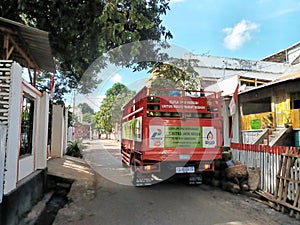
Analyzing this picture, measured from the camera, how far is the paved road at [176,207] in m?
4.77

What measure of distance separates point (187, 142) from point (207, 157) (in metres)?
0.72

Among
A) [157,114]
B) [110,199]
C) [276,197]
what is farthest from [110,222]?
[276,197]

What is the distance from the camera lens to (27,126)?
19.1 ft

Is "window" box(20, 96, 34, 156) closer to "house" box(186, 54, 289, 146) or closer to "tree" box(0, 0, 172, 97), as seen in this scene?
"tree" box(0, 0, 172, 97)

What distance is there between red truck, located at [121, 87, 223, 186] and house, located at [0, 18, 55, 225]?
263 cm

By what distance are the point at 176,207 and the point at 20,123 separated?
3625 millimetres

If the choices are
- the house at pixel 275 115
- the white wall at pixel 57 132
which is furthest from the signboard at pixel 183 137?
the house at pixel 275 115

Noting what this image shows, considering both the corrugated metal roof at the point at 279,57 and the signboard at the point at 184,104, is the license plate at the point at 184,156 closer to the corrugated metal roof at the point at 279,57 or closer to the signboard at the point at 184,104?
the signboard at the point at 184,104

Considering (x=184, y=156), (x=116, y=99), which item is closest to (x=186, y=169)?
(x=184, y=156)

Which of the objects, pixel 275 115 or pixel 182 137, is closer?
pixel 182 137

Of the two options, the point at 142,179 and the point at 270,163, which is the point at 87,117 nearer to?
Answer: the point at 142,179

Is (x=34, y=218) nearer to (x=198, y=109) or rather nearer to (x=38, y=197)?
(x=38, y=197)

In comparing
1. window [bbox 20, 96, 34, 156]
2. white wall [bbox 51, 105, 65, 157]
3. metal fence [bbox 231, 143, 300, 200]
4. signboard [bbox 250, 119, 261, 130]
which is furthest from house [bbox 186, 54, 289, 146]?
window [bbox 20, 96, 34, 156]

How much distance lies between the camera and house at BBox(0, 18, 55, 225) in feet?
13.1
